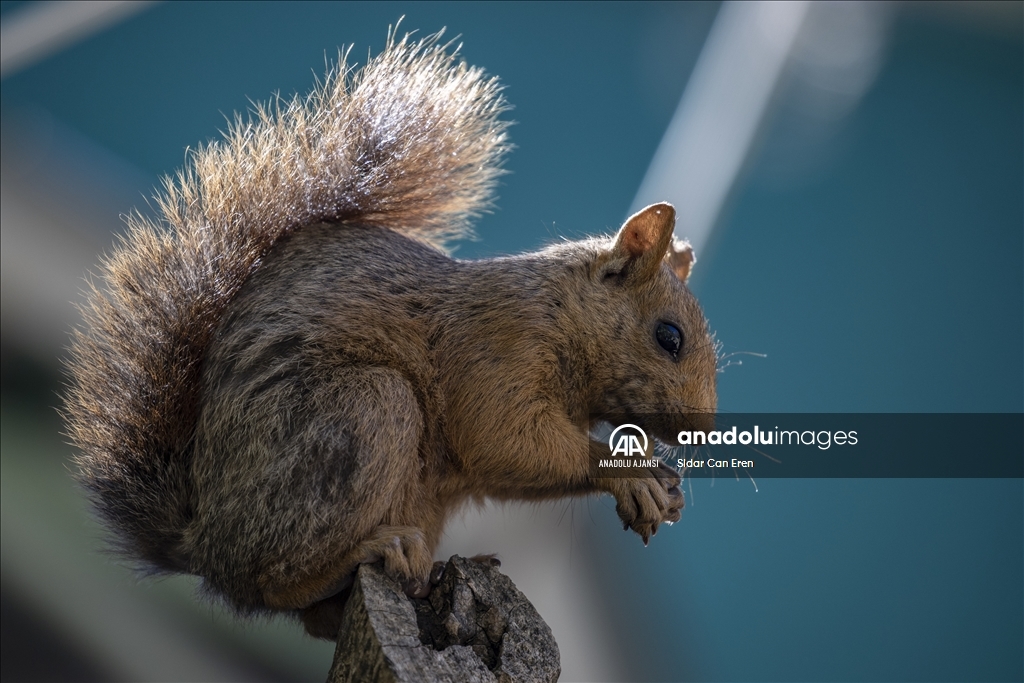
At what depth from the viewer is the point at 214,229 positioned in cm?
172

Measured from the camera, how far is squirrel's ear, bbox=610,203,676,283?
5.64 ft

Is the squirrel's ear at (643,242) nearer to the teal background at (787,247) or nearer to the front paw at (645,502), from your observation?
the front paw at (645,502)

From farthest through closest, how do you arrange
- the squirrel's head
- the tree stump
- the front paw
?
1. the squirrel's head
2. the front paw
3. the tree stump

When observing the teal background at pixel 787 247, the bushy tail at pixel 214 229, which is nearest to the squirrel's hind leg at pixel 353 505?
the bushy tail at pixel 214 229

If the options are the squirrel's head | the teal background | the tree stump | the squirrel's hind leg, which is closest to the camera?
the tree stump

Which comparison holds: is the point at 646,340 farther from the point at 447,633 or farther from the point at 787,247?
the point at 787,247

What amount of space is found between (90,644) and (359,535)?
1734 millimetres

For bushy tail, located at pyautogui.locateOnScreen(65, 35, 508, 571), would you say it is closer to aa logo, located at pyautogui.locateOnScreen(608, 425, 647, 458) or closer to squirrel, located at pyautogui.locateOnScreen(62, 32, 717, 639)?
squirrel, located at pyautogui.locateOnScreen(62, 32, 717, 639)

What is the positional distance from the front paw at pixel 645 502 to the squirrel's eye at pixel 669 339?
0.84 ft

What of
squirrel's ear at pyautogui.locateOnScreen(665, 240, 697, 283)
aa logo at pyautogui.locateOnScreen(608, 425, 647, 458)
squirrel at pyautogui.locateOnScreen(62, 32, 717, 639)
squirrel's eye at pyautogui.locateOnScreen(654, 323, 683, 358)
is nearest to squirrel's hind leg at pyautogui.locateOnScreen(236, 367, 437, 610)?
squirrel at pyautogui.locateOnScreen(62, 32, 717, 639)

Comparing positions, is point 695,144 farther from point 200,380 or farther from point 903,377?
point 200,380

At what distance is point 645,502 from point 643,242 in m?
0.56

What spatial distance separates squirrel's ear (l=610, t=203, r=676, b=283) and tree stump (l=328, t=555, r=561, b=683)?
697 mm

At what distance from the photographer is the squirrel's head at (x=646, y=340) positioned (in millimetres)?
1683
